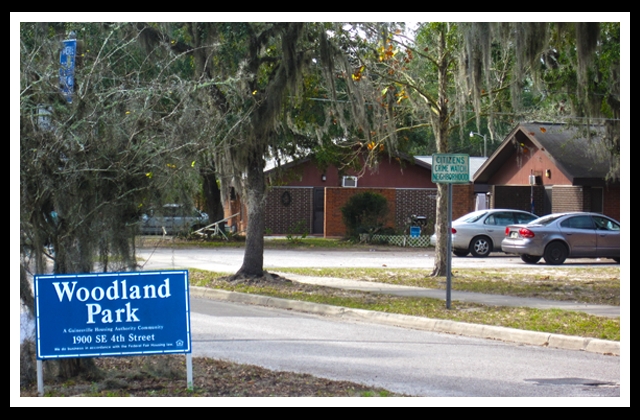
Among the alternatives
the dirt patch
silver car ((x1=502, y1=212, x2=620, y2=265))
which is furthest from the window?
the dirt patch

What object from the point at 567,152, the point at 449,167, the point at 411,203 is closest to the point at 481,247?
the point at 567,152

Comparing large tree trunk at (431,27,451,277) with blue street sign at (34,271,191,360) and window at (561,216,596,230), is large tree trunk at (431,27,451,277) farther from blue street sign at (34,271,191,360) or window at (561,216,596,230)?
blue street sign at (34,271,191,360)

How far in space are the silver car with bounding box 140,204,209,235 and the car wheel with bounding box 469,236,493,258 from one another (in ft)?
60.5

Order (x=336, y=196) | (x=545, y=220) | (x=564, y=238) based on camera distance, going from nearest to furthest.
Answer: (x=564, y=238) < (x=545, y=220) < (x=336, y=196)

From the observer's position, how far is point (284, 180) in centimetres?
3647

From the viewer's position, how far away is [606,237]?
23250mm

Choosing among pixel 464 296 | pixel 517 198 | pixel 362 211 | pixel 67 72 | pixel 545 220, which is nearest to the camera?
pixel 67 72

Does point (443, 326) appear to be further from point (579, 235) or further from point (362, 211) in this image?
point (362, 211)

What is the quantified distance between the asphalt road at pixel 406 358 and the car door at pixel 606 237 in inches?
506

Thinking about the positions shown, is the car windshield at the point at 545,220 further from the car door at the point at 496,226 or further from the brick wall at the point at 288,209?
the brick wall at the point at 288,209

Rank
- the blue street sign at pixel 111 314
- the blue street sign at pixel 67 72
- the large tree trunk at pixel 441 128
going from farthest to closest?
the large tree trunk at pixel 441 128, the blue street sign at pixel 67 72, the blue street sign at pixel 111 314

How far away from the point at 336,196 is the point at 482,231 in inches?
498

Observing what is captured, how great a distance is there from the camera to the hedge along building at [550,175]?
2922cm

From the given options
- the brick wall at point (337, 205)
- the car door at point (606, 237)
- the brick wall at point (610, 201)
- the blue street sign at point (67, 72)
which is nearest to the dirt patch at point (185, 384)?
the blue street sign at point (67, 72)
